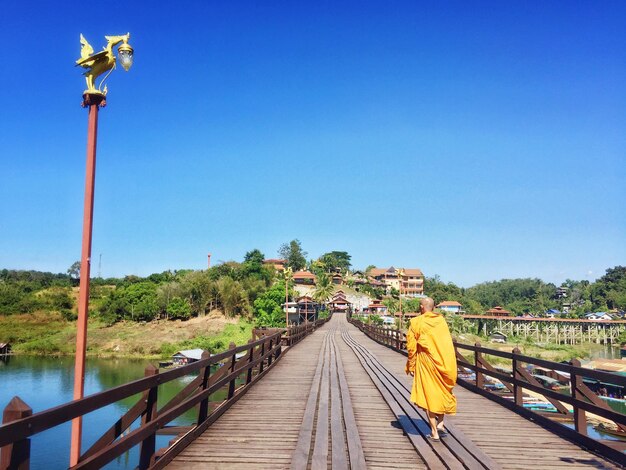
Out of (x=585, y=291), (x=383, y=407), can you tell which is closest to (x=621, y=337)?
(x=585, y=291)

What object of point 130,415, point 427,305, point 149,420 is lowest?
point 149,420

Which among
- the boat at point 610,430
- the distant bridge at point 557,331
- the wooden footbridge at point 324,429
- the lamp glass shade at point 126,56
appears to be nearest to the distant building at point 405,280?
the distant bridge at point 557,331

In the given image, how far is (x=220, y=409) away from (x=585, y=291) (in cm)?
18569

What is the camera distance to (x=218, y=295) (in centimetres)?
8550

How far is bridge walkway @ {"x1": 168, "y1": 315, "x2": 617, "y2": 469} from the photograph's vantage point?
17.1ft

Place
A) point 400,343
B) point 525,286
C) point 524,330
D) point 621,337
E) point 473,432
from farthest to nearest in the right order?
point 525,286 → point 524,330 → point 621,337 → point 400,343 → point 473,432

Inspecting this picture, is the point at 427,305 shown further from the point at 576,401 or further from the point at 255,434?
the point at 255,434

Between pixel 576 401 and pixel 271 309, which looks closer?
pixel 576 401

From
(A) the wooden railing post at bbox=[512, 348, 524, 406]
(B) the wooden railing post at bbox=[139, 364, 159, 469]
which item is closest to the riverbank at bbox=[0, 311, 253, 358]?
(A) the wooden railing post at bbox=[512, 348, 524, 406]

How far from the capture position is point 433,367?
6270mm

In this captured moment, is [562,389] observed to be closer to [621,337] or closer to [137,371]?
[137,371]

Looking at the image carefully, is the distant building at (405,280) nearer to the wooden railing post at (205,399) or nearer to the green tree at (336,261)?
the green tree at (336,261)

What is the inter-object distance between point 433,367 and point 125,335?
7582 centimetres

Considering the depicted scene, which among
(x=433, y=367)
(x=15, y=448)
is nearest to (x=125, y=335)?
(x=433, y=367)
